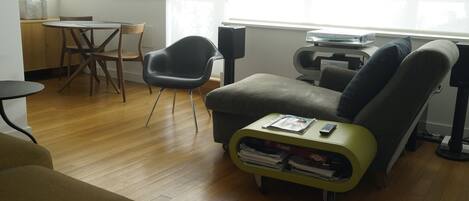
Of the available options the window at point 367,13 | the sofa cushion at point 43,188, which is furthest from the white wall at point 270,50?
the sofa cushion at point 43,188

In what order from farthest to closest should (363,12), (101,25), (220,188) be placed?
(101,25)
(363,12)
(220,188)

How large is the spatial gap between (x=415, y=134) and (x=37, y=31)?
4151 millimetres

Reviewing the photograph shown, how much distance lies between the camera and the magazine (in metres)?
2.64

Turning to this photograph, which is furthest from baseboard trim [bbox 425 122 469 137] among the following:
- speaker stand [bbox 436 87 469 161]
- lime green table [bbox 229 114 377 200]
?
lime green table [bbox 229 114 377 200]

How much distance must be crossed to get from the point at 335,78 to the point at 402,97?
99cm

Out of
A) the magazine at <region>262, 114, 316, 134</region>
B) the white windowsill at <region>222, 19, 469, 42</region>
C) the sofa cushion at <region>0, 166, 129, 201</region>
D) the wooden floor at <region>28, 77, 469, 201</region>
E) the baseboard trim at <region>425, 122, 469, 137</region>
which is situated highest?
the white windowsill at <region>222, 19, 469, 42</region>

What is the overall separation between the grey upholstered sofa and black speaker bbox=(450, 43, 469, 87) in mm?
258

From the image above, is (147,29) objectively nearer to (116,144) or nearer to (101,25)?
(101,25)

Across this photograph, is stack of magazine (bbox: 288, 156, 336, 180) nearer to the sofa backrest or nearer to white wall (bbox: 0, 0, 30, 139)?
the sofa backrest

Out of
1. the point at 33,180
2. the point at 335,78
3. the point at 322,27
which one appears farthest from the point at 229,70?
the point at 33,180

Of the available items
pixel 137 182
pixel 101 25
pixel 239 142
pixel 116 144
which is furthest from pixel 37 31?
pixel 239 142

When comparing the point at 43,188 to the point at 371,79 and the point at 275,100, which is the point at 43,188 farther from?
the point at 371,79

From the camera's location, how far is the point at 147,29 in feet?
18.5

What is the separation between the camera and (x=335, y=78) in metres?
3.62
